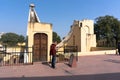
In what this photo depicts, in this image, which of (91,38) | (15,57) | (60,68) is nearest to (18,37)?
(91,38)

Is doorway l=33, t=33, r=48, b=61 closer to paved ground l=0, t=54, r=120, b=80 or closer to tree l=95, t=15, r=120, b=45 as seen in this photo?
paved ground l=0, t=54, r=120, b=80

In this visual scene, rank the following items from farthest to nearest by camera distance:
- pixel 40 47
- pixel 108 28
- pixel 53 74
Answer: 1. pixel 108 28
2. pixel 40 47
3. pixel 53 74

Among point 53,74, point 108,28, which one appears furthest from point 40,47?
point 108,28

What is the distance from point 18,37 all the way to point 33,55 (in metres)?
81.7

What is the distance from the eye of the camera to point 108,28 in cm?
6588

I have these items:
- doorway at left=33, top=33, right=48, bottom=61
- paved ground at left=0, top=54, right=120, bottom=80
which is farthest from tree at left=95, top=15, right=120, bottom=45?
paved ground at left=0, top=54, right=120, bottom=80

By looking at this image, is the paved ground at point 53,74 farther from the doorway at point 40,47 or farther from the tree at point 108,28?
the tree at point 108,28

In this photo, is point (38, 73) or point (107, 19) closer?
point (38, 73)

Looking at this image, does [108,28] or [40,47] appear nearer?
[40,47]

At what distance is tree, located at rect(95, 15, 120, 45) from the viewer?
216 ft

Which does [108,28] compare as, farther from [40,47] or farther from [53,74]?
[53,74]

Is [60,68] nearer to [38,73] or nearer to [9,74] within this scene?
[38,73]

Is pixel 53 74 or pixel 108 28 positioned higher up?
pixel 108 28

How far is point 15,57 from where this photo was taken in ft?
66.7
